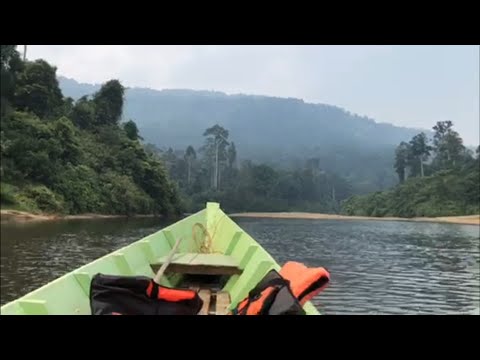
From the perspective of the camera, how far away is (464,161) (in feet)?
156

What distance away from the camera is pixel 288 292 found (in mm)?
1962

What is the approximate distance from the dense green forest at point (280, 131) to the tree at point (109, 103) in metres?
21.2

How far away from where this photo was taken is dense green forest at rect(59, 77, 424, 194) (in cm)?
5416

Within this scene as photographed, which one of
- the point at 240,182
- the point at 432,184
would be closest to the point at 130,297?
the point at 240,182

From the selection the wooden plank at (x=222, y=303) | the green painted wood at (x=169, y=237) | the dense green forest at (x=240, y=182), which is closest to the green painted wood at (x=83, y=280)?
the wooden plank at (x=222, y=303)

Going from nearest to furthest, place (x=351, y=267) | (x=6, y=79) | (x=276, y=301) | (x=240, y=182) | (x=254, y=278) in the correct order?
(x=6, y=79)
(x=276, y=301)
(x=254, y=278)
(x=351, y=267)
(x=240, y=182)

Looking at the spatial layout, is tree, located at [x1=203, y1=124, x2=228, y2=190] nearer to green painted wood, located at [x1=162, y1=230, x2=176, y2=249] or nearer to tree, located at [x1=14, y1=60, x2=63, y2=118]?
tree, located at [x1=14, y1=60, x2=63, y2=118]

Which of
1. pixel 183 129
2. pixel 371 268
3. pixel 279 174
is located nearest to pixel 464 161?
pixel 279 174

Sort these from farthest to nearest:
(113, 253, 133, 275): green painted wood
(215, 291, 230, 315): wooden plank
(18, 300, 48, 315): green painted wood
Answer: (113, 253, 133, 275): green painted wood < (215, 291, 230, 315): wooden plank < (18, 300, 48, 315): green painted wood

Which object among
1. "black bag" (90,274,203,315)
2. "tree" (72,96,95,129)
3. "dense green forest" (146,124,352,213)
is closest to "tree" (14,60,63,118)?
"black bag" (90,274,203,315)

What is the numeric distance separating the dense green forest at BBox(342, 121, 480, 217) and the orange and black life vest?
4287 centimetres

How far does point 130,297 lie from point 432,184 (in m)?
46.5

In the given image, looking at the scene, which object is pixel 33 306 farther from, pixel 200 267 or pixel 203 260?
pixel 203 260
